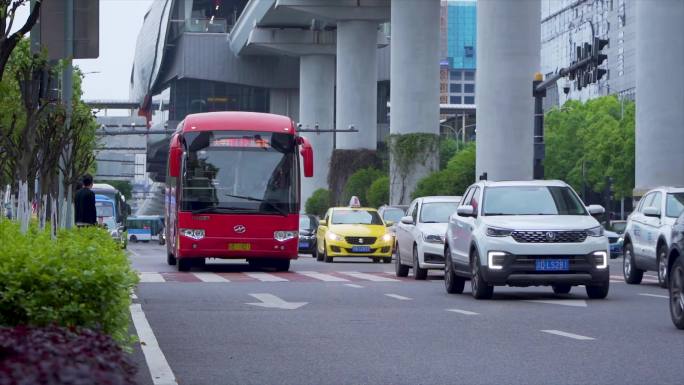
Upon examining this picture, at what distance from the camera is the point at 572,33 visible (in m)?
166

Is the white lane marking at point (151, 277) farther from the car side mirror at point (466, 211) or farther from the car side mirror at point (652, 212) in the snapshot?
the car side mirror at point (652, 212)

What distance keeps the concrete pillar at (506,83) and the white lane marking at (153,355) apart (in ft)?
114

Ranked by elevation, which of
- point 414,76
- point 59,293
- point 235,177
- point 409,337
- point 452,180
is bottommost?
point 409,337

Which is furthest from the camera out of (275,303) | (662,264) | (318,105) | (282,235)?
(318,105)

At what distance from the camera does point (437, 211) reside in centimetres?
2967

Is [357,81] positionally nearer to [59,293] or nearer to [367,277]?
[367,277]

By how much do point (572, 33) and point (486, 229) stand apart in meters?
148

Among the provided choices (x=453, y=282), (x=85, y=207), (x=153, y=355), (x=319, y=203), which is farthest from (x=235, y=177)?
(x=319, y=203)

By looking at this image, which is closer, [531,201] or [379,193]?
[531,201]

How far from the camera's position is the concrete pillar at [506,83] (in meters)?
49.9

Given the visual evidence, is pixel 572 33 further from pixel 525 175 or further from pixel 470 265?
pixel 470 265

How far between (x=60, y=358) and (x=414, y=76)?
64.8 metres

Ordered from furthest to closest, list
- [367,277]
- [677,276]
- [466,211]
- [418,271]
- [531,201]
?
[367,277] → [418,271] → [531,201] → [466,211] → [677,276]

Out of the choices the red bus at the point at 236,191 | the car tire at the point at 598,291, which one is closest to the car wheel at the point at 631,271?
the car tire at the point at 598,291
